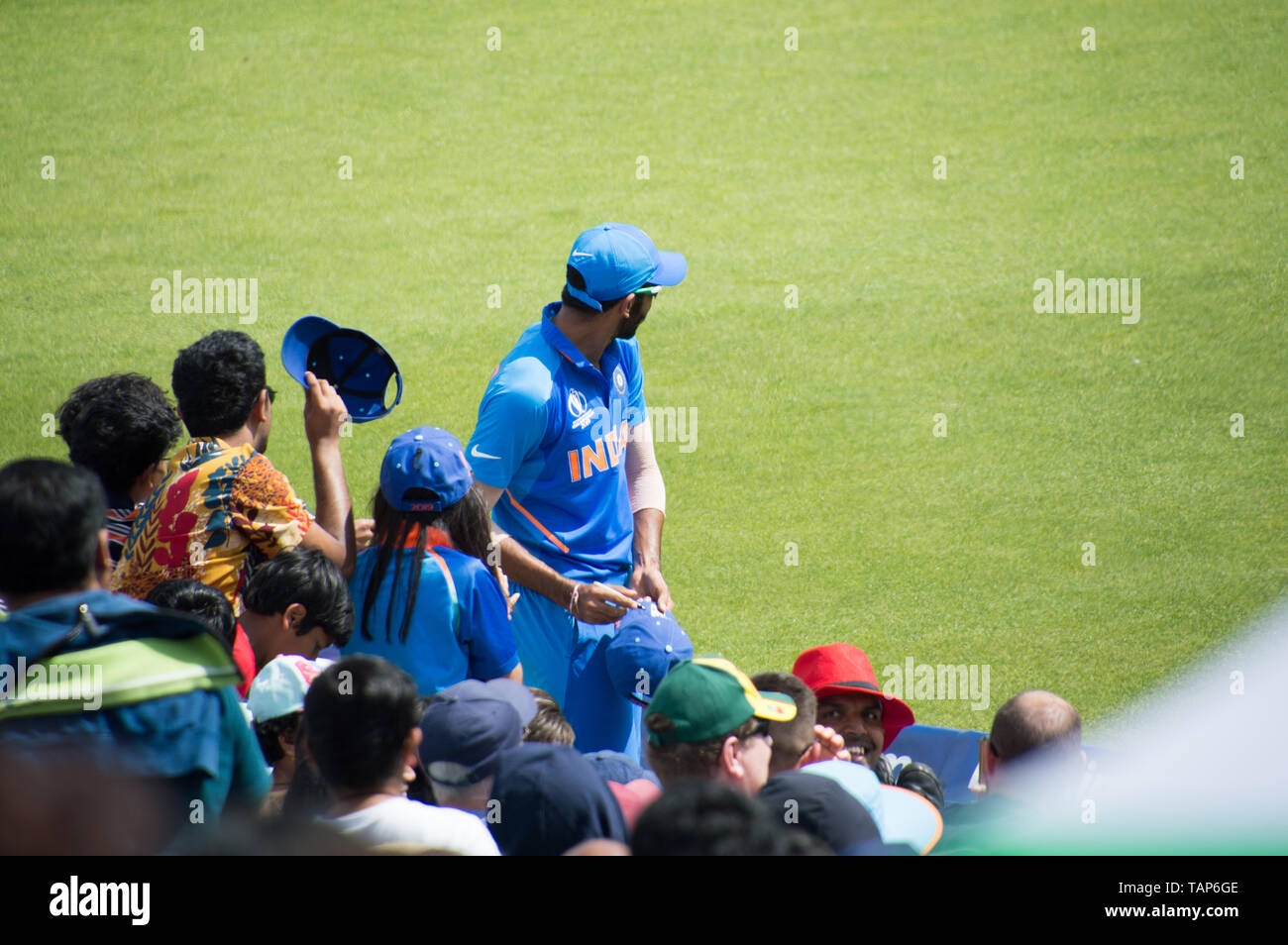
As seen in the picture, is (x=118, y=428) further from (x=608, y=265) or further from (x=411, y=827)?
(x=411, y=827)

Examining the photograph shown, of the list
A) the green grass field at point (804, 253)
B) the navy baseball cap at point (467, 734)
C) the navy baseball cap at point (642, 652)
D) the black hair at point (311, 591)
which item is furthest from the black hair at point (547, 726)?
the green grass field at point (804, 253)

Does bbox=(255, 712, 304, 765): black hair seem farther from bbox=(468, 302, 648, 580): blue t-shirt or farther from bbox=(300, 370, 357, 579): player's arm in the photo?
bbox=(468, 302, 648, 580): blue t-shirt

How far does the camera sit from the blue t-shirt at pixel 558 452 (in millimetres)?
3738

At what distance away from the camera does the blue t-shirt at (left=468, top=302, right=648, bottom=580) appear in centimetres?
374

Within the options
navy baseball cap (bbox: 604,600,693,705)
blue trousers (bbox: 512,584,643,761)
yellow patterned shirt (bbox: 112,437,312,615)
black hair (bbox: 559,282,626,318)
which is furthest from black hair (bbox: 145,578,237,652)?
black hair (bbox: 559,282,626,318)

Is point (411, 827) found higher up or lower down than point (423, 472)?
lower down

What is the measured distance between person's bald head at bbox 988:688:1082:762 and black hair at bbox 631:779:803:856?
1.65 metres

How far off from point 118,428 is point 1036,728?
288cm

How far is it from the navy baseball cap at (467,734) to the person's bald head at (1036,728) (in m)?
1.36

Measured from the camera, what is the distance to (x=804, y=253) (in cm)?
1038

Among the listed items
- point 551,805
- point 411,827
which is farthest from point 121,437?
point 551,805

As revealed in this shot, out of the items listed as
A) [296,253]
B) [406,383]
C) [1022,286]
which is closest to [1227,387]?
[1022,286]

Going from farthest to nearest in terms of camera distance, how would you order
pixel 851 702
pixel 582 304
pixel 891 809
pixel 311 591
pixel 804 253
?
pixel 804 253
pixel 851 702
pixel 582 304
pixel 311 591
pixel 891 809

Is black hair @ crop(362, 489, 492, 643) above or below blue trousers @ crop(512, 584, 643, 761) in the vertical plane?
above
